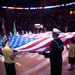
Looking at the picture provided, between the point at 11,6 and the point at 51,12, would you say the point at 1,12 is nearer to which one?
the point at 11,6

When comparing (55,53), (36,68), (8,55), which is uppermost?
(55,53)

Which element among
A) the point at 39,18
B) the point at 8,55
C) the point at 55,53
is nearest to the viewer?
the point at 55,53

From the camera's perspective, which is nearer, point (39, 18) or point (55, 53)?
point (55, 53)

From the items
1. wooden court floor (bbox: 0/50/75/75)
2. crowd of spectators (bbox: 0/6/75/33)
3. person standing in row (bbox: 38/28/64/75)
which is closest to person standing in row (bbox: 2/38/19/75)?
person standing in row (bbox: 38/28/64/75)

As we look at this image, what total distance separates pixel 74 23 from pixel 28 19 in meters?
6.76

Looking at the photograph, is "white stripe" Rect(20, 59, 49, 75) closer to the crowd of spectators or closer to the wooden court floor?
the wooden court floor

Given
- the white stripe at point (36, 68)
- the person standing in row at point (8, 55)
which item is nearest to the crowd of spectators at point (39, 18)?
the white stripe at point (36, 68)

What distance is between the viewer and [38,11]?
29188 millimetres

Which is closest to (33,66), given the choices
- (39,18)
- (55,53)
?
(55,53)

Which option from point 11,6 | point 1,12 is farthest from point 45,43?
point 11,6

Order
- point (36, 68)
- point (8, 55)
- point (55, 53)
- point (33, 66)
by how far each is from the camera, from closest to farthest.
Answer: point (55, 53) → point (8, 55) → point (36, 68) → point (33, 66)

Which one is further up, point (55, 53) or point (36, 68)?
point (55, 53)

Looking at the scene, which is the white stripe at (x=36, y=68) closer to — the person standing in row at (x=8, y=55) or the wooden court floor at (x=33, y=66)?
the wooden court floor at (x=33, y=66)

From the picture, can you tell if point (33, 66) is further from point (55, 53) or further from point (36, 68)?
point (55, 53)
